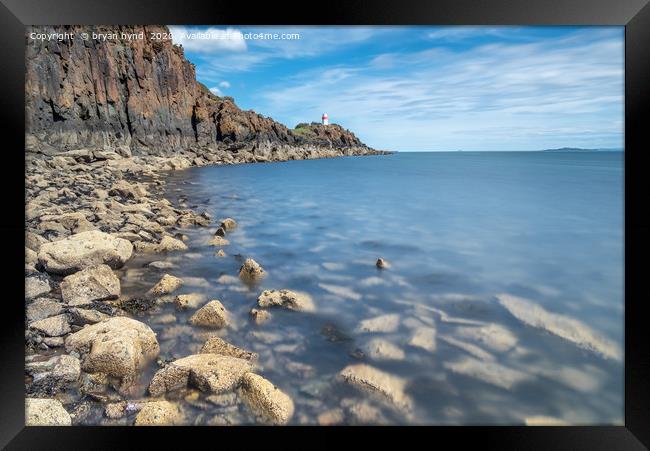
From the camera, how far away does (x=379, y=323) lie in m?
5.37

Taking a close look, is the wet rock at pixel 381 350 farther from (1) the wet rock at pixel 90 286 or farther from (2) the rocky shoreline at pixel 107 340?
(1) the wet rock at pixel 90 286

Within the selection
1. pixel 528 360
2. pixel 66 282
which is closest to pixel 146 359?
pixel 66 282

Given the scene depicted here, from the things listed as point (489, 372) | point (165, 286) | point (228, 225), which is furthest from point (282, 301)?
point (228, 225)

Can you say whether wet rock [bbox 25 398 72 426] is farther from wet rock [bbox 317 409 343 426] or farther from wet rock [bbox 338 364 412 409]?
wet rock [bbox 338 364 412 409]

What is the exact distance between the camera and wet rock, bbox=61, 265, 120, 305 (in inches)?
198

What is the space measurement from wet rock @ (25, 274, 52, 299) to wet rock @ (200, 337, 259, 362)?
2.34 meters

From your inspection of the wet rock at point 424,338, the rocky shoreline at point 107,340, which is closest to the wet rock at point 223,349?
the rocky shoreline at point 107,340

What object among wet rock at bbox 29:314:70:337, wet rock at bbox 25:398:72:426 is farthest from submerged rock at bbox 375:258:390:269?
wet rock at bbox 25:398:72:426

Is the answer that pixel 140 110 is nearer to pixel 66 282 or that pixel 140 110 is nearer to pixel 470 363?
pixel 66 282

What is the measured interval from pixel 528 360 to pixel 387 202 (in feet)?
43.4

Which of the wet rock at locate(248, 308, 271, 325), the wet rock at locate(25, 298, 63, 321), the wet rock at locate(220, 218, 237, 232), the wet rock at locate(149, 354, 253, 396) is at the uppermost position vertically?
the wet rock at locate(220, 218, 237, 232)

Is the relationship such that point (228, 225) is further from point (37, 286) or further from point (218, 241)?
point (37, 286)

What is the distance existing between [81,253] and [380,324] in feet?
14.3

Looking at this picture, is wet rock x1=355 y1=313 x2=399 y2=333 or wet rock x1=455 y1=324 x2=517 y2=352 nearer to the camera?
wet rock x1=455 y1=324 x2=517 y2=352
